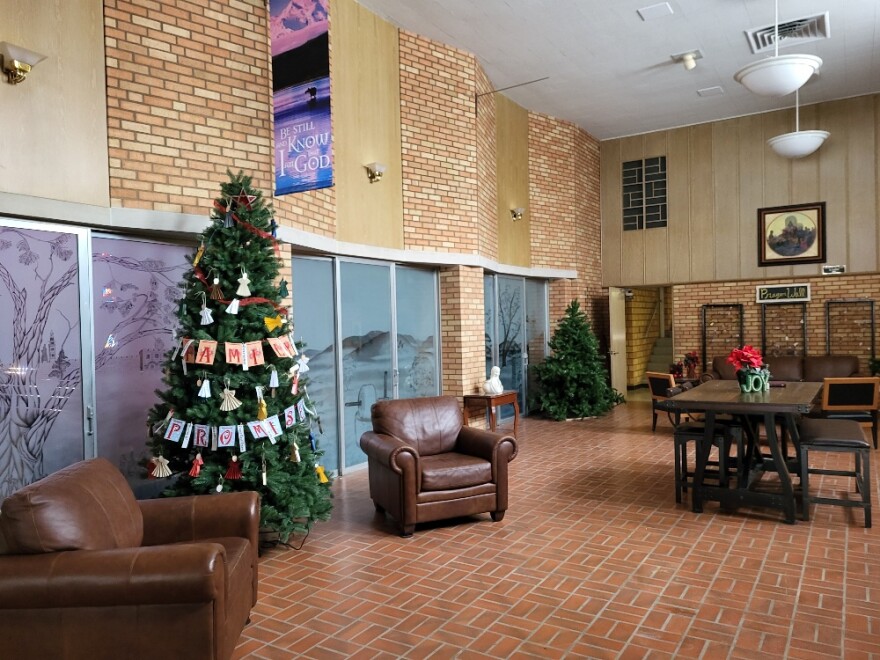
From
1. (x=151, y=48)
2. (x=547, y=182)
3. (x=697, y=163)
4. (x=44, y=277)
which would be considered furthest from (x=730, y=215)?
(x=44, y=277)

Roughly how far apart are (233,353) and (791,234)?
9.51 meters

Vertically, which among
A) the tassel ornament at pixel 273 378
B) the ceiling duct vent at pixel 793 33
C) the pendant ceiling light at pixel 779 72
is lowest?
the tassel ornament at pixel 273 378

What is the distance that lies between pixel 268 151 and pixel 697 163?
331 inches

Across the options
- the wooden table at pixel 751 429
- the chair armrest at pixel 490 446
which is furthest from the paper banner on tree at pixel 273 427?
the wooden table at pixel 751 429

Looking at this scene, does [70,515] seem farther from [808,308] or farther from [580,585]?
[808,308]

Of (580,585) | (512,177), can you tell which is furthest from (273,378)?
(512,177)

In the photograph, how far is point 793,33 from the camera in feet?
24.7

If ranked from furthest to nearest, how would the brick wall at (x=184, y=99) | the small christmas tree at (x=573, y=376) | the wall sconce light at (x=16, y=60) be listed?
the small christmas tree at (x=573, y=376) → the brick wall at (x=184, y=99) → the wall sconce light at (x=16, y=60)

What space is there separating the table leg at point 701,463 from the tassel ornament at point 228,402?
342 cm

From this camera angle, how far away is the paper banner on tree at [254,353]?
12.9ft

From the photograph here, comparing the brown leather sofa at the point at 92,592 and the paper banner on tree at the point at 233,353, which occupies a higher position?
the paper banner on tree at the point at 233,353

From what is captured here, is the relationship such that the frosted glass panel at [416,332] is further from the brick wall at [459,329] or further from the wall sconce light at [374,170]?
the wall sconce light at [374,170]

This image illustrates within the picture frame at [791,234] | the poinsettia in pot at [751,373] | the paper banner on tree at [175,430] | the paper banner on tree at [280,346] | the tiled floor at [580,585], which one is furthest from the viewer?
the picture frame at [791,234]

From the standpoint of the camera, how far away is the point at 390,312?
23.7 ft
